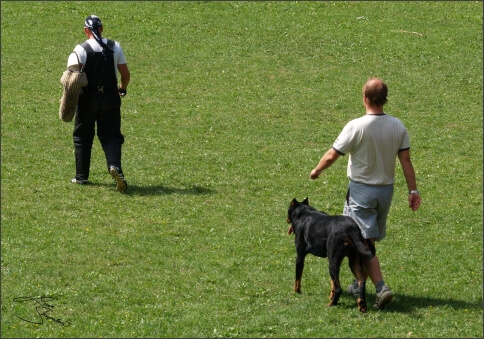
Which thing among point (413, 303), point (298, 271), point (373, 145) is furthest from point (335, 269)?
point (373, 145)

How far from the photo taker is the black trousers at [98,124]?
12.4 meters

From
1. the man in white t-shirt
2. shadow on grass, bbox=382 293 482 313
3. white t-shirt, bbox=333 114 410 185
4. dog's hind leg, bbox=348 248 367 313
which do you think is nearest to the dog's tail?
dog's hind leg, bbox=348 248 367 313

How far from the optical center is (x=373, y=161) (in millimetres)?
8195

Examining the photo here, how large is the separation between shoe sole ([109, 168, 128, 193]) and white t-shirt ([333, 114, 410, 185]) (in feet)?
15.6

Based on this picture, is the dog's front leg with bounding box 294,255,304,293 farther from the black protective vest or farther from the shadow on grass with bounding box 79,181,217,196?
the black protective vest

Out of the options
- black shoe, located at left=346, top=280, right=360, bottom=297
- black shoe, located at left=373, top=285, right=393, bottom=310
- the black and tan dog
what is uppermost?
the black and tan dog

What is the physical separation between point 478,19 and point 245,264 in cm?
1642

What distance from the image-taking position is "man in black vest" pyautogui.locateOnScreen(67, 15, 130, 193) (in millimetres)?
12164

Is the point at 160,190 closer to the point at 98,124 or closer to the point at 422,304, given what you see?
the point at 98,124

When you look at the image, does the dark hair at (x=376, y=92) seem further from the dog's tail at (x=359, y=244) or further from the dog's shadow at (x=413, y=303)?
the dog's shadow at (x=413, y=303)

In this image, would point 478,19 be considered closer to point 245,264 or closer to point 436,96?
point 436,96

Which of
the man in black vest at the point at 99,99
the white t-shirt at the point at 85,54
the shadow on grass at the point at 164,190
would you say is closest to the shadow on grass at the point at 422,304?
the shadow on grass at the point at 164,190

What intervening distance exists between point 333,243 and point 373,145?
936mm

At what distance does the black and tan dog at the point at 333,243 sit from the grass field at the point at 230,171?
298mm
